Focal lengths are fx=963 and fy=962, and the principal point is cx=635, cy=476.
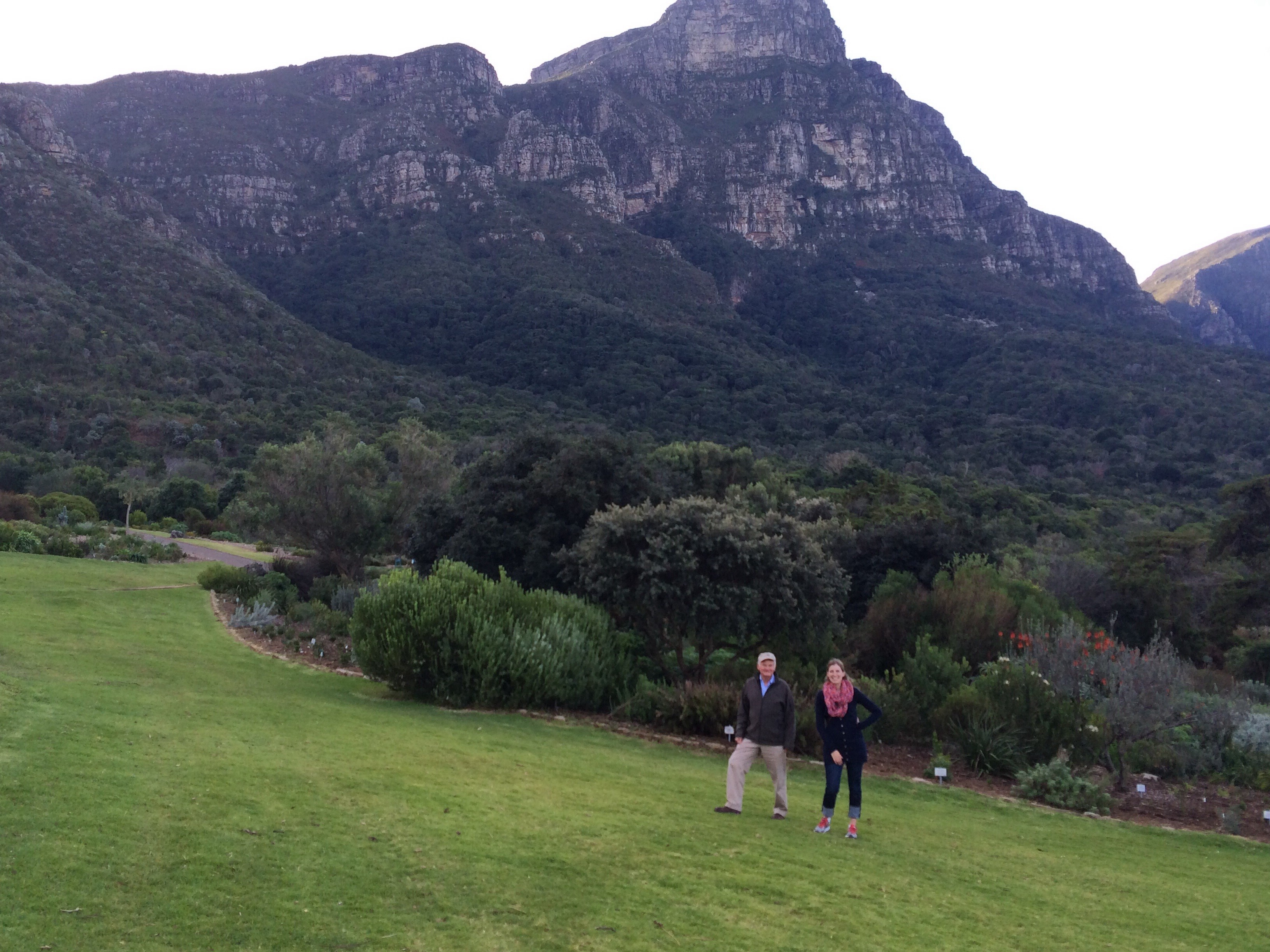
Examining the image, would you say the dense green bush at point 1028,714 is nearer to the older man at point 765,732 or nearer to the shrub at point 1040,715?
the shrub at point 1040,715

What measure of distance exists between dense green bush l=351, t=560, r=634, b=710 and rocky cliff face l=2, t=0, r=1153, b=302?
342 ft

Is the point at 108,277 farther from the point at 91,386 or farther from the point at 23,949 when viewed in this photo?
the point at 23,949

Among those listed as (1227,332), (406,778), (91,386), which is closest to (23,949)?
(406,778)

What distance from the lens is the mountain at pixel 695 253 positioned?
83500mm

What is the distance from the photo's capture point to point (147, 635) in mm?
15750

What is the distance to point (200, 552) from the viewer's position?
3183 cm

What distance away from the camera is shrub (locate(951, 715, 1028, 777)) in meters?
13.3

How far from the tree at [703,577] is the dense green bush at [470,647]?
1.64 metres

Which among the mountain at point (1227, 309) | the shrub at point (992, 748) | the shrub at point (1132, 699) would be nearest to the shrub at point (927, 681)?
the shrub at point (992, 748)

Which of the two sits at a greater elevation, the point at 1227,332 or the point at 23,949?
the point at 1227,332

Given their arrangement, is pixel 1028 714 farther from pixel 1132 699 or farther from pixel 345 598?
pixel 345 598

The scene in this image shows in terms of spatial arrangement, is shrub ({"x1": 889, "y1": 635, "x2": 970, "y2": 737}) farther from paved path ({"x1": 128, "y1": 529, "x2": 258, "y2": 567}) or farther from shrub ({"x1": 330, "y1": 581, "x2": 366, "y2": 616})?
paved path ({"x1": 128, "y1": 529, "x2": 258, "y2": 567})

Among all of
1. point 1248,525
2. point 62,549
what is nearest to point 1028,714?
point 62,549

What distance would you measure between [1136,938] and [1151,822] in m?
5.78
